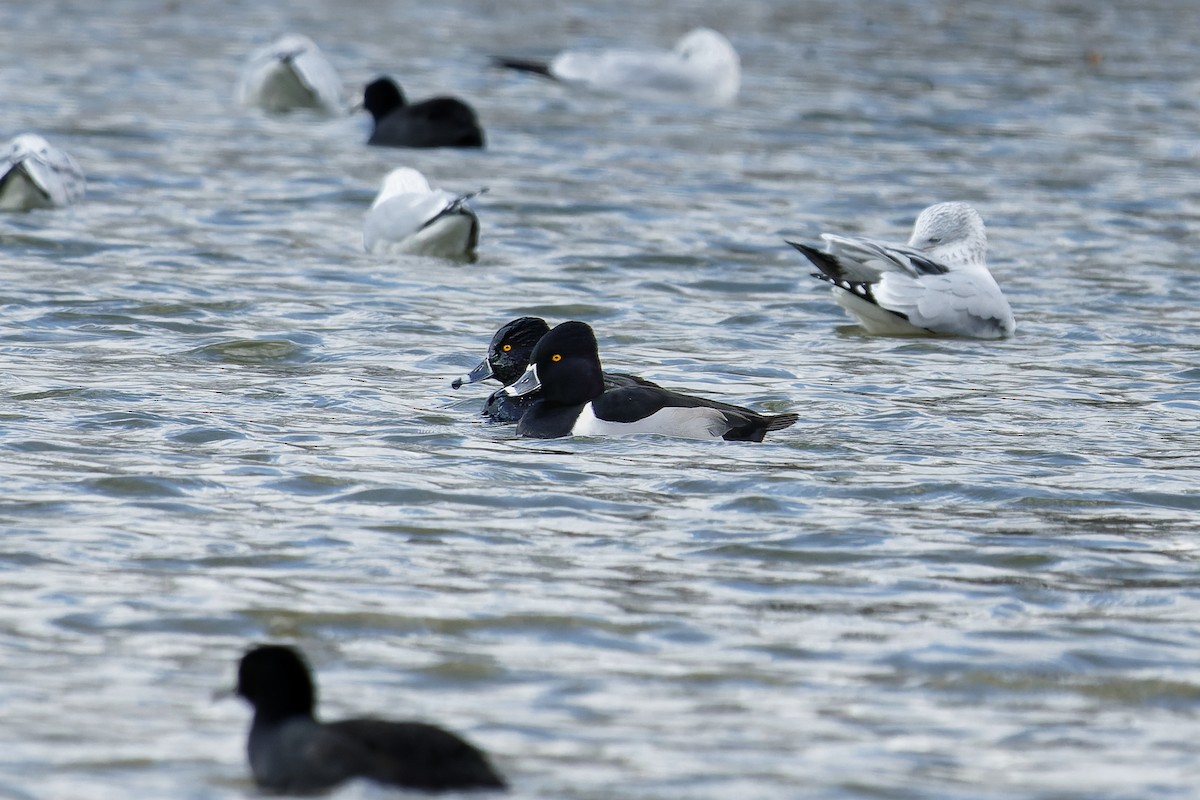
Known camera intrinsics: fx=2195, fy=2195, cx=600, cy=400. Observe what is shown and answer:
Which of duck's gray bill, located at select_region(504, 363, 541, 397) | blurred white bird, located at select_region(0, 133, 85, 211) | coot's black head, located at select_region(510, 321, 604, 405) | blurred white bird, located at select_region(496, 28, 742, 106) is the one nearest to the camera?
coot's black head, located at select_region(510, 321, 604, 405)

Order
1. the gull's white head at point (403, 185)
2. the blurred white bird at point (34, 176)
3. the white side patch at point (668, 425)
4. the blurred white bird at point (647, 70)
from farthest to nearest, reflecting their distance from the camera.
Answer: the blurred white bird at point (647, 70), the blurred white bird at point (34, 176), the gull's white head at point (403, 185), the white side patch at point (668, 425)

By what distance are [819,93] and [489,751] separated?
1860 cm

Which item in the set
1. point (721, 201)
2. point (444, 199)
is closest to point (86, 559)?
point (444, 199)

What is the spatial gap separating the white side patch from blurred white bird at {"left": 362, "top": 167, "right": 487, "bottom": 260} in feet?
16.2

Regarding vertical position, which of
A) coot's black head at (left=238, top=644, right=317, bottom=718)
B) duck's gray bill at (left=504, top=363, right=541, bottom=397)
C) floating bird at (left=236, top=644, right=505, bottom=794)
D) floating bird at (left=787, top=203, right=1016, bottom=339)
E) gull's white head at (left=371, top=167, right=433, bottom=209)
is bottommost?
floating bird at (left=236, top=644, right=505, bottom=794)

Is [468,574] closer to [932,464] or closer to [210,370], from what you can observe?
[932,464]

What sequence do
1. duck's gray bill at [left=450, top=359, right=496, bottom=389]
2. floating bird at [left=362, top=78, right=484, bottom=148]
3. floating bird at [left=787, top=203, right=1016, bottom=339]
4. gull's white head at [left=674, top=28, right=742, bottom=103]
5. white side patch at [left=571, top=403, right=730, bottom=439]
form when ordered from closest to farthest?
white side patch at [left=571, top=403, right=730, bottom=439] < duck's gray bill at [left=450, top=359, right=496, bottom=389] < floating bird at [left=787, top=203, right=1016, bottom=339] < floating bird at [left=362, top=78, right=484, bottom=148] < gull's white head at [left=674, top=28, right=742, bottom=103]

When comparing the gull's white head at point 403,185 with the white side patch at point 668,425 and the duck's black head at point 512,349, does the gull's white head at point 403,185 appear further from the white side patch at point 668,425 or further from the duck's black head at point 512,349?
the white side patch at point 668,425

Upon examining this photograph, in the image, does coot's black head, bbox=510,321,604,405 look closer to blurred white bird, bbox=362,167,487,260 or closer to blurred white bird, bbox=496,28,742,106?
blurred white bird, bbox=362,167,487,260

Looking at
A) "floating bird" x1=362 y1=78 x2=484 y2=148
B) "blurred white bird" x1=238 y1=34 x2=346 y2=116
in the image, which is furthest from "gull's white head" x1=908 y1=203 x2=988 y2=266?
"blurred white bird" x1=238 y1=34 x2=346 y2=116

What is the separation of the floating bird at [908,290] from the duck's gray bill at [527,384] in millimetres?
2578

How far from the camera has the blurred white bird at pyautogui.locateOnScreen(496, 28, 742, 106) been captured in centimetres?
2322

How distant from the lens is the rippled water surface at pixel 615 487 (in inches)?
226

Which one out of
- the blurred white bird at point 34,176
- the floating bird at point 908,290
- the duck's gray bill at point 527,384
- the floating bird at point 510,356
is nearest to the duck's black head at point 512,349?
the floating bird at point 510,356
